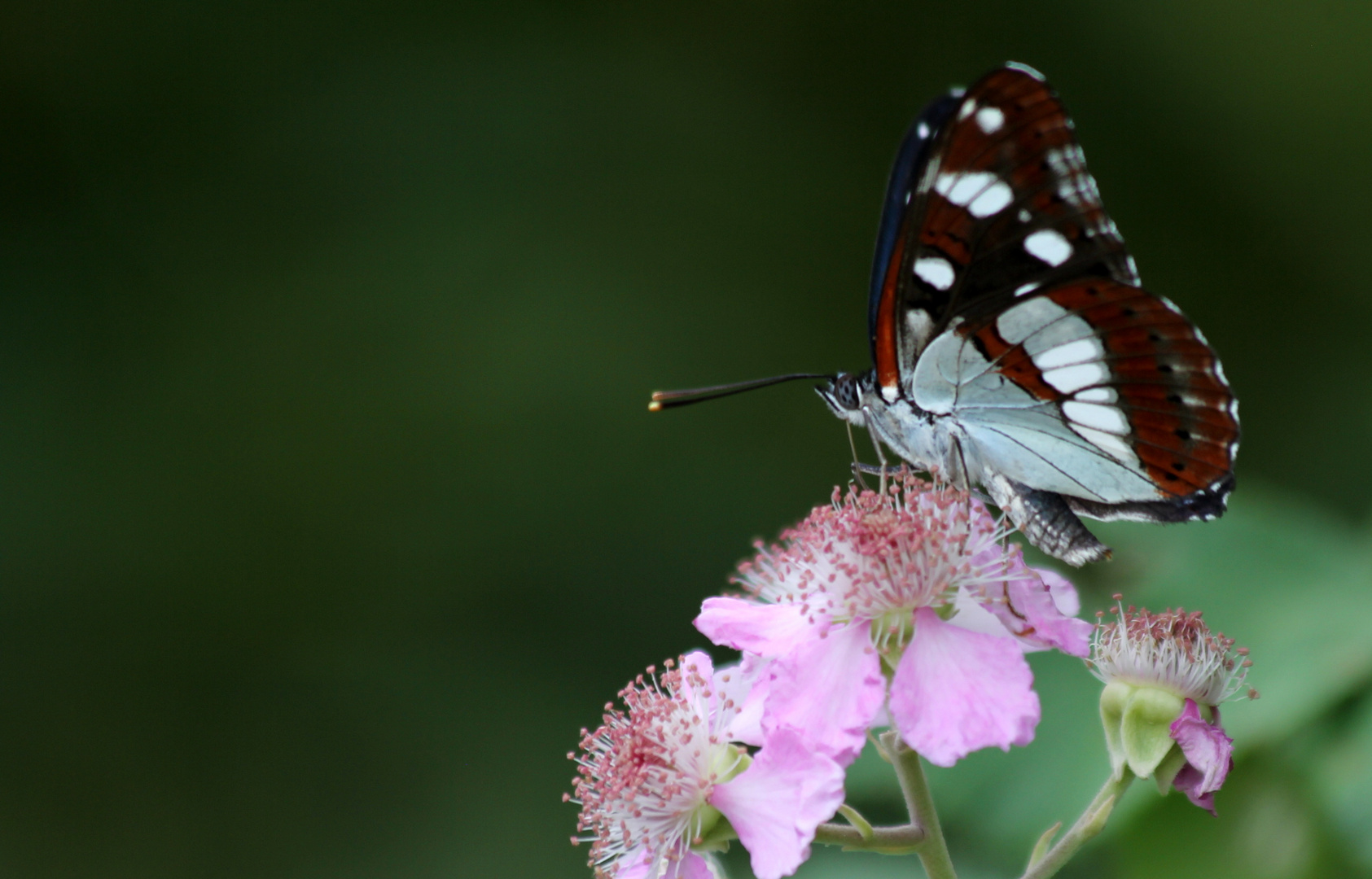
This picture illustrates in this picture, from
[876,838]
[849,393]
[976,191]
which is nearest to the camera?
[876,838]

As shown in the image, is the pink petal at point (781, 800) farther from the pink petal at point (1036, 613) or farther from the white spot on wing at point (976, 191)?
the white spot on wing at point (976, 191)

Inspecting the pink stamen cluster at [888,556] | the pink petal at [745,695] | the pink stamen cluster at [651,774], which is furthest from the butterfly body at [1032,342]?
the pink stamen cluster at [651,774]

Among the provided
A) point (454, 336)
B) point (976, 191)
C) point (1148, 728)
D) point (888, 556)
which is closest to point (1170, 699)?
point (1148, 728)

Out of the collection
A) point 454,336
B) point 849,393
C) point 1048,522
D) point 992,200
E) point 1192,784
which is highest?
point 992,200

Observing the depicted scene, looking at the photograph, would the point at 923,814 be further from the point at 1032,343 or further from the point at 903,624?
the point at 1032,343

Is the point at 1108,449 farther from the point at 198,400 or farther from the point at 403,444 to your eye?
the point at 198,400

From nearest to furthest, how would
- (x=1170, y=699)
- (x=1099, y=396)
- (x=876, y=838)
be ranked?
(x=876, y=838), (x=1170, y=699), (x=1099, y=396)

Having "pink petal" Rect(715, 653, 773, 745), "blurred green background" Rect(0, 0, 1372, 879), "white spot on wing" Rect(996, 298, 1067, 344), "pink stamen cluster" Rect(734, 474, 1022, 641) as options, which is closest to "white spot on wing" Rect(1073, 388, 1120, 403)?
"white spot on wing" Rect(996, 298, 1067, 344)
